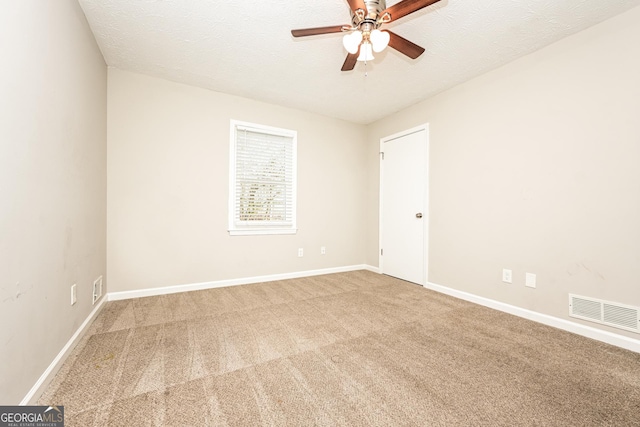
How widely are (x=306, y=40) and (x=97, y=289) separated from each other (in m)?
3.06

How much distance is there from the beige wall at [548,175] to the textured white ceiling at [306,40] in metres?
0.27

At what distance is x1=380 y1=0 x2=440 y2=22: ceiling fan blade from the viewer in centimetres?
153

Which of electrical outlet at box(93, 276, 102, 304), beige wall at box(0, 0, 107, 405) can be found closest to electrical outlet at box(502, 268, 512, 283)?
beige wall at box(0, 0, 107, 405)

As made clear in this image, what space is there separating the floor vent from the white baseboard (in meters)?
0.08

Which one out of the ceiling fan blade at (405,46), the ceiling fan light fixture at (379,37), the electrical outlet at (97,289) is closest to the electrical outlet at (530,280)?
the ceiling fan blade at (405,46)

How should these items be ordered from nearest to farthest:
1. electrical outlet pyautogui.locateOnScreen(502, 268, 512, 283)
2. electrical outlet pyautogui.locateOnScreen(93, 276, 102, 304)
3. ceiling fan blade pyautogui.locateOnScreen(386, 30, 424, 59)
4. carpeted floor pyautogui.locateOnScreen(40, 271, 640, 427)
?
carpeted floor pyautogui.locateOnScreen(40, 271, 640, 427), ceiling fan blade pyautogui.locateOnScreen(386, 30, 424, 59), electrical outlet pyautogui.locateOnScreen(93, 276, 102, 304), electrical outlet pyautogui.locateOnScreen(502, 268, 512, 283)

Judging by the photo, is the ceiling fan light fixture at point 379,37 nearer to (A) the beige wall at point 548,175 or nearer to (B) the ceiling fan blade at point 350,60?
(B) the ceiling fan blade at point 350,60

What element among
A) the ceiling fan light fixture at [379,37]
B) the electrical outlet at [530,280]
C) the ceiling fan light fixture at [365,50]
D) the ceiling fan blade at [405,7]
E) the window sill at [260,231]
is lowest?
the electrical outlet at [530,280]

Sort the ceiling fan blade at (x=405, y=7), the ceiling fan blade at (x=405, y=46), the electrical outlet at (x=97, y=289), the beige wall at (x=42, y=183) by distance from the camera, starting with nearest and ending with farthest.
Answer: the beige wall at (x=42, y=183)
the ceiling fan blade at (x=405, y=7)
the ceiling fan blade at (x=405, y=46)
the electrical outlet at (x=97, y=289)

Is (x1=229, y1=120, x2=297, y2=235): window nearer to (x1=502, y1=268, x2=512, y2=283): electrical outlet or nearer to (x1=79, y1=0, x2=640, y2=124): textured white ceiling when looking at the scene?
(x1=79, y1=0, x2=640, y2=124): textured white ceiling

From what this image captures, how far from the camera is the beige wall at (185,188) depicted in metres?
2.81

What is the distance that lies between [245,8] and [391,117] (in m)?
2.70

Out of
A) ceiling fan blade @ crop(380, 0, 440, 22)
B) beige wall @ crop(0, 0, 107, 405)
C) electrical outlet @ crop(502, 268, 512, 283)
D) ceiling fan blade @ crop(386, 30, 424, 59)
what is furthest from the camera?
electrical outlet @ crop(502, 268, 512, 283)

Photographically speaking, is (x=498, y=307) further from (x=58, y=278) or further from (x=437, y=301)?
(x=58, y=278)
